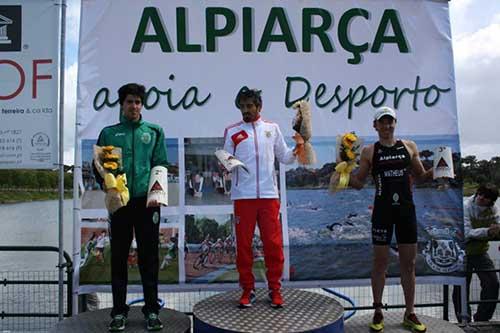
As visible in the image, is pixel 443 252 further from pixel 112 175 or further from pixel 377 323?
pixel 112 175

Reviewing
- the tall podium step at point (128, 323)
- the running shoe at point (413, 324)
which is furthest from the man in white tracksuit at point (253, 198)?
the running shoe at point (413, 324)

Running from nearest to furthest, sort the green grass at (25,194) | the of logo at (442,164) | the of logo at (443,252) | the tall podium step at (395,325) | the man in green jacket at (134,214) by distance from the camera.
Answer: the man in green jacket at (134,214), the tall podium step at (395,325), the of logo at (442,164), the of logo at (443,252), the green grass at (25,194)

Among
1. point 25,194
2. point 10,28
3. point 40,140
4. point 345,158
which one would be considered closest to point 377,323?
point 345,158

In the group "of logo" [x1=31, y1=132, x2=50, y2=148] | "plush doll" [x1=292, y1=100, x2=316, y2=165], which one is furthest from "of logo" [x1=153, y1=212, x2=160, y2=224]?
"of logo" [x1=31, y1=132, x2=50, y2=148]

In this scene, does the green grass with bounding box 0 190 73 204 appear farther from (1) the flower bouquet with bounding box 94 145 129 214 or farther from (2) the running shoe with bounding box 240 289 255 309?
(2) the running shoe with bounding box 240 289 255 309

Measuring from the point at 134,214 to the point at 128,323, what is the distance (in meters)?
0.84

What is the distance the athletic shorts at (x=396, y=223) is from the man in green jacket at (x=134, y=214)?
1691 millimetres

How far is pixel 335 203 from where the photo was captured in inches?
177

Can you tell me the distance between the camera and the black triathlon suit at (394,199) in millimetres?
3525

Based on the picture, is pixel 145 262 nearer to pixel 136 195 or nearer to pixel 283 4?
pixel 136 195

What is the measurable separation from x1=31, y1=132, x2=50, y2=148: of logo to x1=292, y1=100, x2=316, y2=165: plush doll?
2158mm

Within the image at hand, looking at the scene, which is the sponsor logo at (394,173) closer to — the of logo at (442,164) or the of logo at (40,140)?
the of logo at (442,164)

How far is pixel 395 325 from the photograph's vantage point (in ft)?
12.3

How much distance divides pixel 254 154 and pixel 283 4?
68.5 inches
